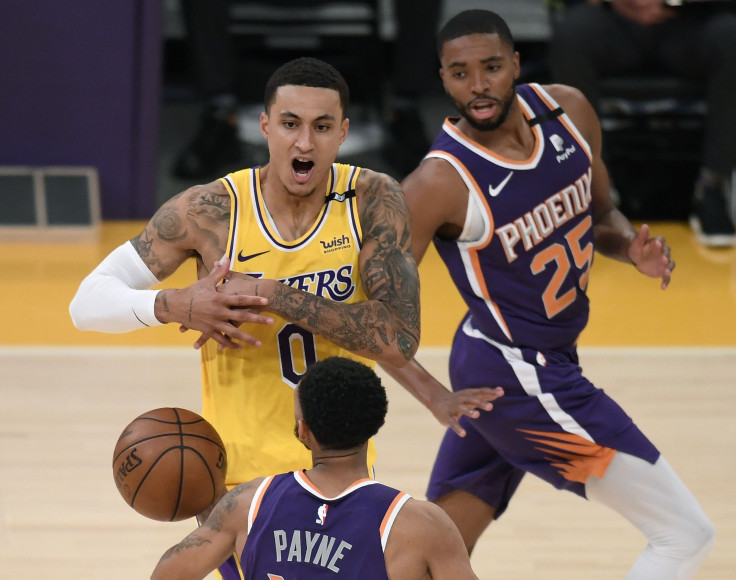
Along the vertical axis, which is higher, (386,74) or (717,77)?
(717,77)

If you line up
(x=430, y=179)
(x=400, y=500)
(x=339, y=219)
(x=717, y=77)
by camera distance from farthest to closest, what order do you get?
1. (x=717, y=77)
2. (x=430, y=179)
3. (x=339, y=219)
4. (x=400, y=500)

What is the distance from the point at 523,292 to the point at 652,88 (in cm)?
552

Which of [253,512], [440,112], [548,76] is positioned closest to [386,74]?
[440,112]

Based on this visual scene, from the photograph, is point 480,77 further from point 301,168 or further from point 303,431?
point 303,431

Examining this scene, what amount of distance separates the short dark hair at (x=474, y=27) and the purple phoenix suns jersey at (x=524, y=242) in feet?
1.04

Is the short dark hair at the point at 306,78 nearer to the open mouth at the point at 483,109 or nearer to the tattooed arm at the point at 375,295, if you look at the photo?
the tattooed arm at the point at 375,295

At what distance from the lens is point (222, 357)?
355 centimetres

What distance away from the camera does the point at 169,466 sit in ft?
10.5

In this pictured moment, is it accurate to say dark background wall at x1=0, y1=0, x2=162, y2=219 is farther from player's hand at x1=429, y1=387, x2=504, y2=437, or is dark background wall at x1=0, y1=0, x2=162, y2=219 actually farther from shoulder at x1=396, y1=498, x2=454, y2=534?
shoulder at x1=396, y1=498, x2=454, y2=534

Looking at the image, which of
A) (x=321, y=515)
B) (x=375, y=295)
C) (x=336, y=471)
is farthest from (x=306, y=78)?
(x=321, y=515)

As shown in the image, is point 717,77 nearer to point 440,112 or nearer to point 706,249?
point 706,249

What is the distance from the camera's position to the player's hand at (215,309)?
Answer: 3262mm

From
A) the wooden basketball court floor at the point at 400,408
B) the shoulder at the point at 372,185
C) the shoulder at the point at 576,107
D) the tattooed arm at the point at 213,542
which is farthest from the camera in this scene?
the wooden basketball court floor at the point at 400,408

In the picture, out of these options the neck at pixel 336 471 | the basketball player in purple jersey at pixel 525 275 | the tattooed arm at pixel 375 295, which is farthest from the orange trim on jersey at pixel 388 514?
the basketball player in purple jersey at pixel 525 275
